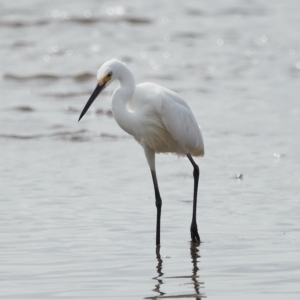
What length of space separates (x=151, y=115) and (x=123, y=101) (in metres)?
0.34

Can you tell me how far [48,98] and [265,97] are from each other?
11.7 feet

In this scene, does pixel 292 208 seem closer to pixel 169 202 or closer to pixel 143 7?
pixel 169 202

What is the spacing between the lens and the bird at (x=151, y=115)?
6402 mm

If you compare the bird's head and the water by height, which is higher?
the bird's head

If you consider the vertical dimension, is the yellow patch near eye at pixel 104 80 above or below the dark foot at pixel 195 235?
above

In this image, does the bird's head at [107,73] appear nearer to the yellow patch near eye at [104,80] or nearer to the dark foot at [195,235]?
the yellow patch near eye at [104,80]

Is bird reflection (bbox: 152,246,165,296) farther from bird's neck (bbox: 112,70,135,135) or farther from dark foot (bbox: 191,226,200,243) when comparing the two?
bird's neck (bbox: 112,70,135,135)

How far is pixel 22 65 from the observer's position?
16.7 metres

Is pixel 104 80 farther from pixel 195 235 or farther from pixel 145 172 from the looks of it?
pixel 145 172

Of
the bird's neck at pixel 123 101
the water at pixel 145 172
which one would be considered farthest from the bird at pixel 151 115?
the water at pixel 145 172

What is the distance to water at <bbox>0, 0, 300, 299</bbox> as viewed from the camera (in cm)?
551

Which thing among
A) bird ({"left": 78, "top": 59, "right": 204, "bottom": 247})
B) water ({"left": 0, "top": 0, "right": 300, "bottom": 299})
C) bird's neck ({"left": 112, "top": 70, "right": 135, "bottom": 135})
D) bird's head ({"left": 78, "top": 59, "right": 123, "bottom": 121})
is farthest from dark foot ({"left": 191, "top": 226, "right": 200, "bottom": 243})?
bird's head ({"left": 78, "top": 59, "right": 123, "bottom": 121})

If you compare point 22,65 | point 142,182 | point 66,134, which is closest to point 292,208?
point 142,182

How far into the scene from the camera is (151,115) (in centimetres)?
665
